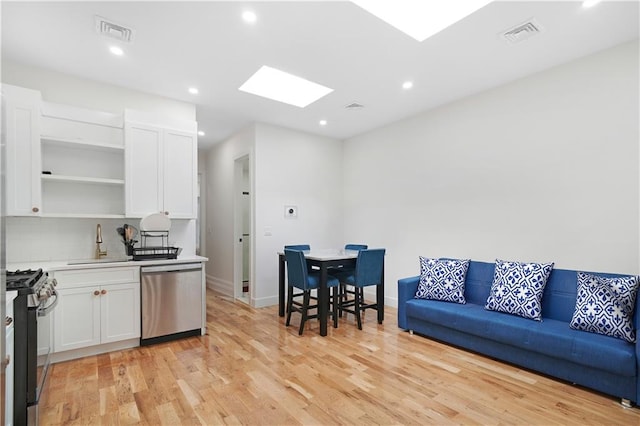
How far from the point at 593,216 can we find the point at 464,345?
1743mm

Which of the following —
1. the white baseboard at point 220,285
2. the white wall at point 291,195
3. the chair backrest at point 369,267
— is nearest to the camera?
the chair backrest at point 369,267

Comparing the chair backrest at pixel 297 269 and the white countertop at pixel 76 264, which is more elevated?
the white countertop at pixel 76 264

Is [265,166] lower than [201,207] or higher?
higher

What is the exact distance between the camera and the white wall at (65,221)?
323 cm

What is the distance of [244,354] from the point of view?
10.5 feet

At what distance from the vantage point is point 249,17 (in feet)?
8.27

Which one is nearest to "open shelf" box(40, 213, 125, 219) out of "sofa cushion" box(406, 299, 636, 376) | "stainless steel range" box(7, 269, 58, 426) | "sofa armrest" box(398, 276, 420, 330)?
"stainless steel range" box(7, 269, 58, 426)

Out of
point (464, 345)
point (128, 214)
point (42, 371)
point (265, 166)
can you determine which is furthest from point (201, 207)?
point (464, 345)

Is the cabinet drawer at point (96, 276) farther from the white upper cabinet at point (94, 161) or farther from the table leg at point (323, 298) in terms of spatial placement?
the table leg at point (323, 298)

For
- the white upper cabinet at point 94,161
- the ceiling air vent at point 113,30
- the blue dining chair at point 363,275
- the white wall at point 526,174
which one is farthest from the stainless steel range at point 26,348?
the white wall at point 526,174

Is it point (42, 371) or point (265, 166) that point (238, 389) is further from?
point (265, 166)

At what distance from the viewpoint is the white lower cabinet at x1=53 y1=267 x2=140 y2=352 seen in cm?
297

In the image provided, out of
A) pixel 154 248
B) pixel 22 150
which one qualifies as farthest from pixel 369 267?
pixel 22 150

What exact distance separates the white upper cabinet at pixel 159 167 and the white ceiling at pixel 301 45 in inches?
19.0
